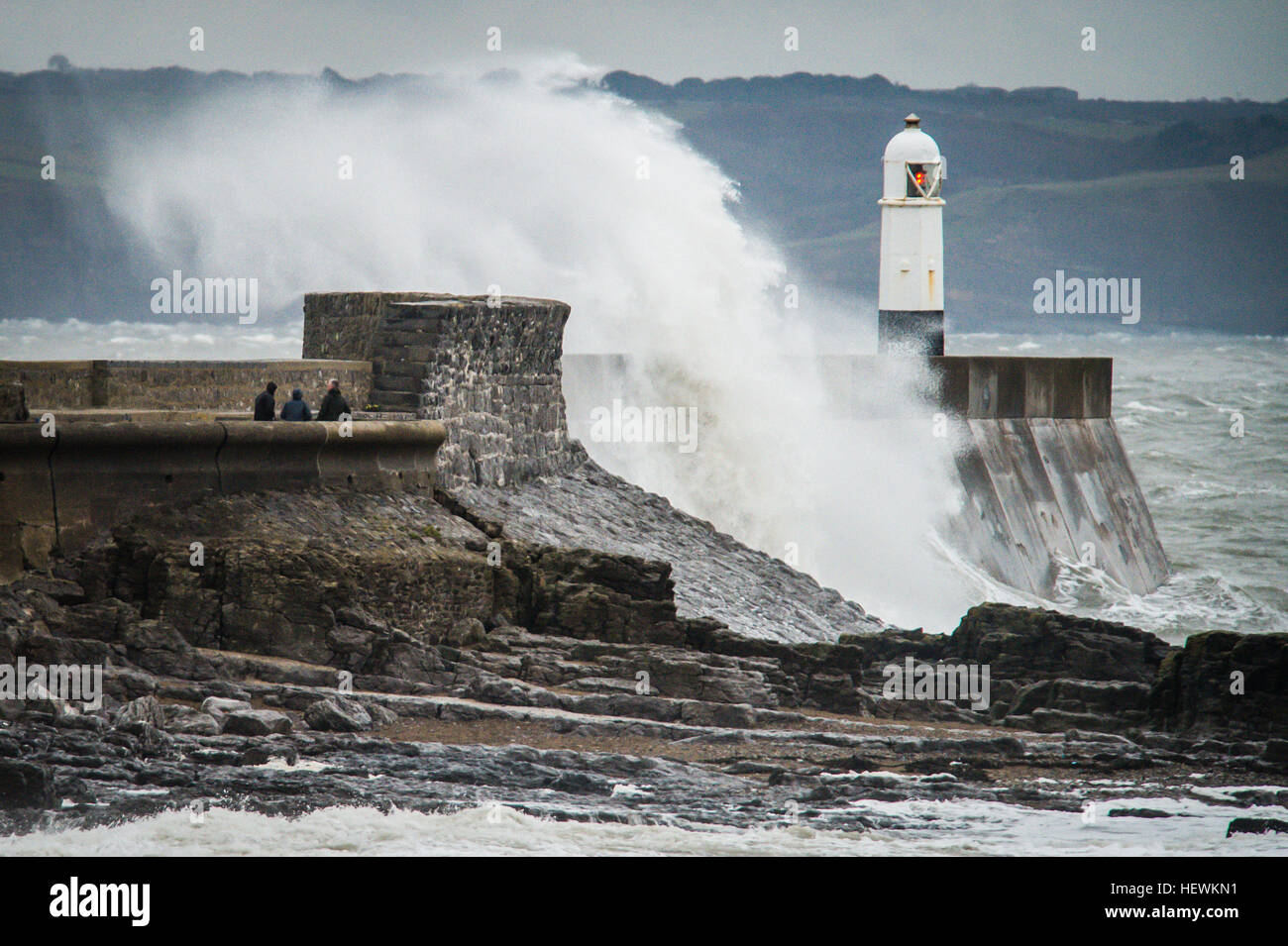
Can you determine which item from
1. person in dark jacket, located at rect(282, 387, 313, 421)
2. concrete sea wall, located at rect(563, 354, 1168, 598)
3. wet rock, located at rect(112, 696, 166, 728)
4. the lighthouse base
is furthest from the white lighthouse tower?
wet rock, located at rect(112, 696, 166, 728)

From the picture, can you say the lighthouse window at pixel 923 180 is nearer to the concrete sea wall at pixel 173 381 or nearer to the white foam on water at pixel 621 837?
the concrete sea wall at pixel 173 381

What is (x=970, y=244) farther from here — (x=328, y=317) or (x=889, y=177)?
(x=328, y=317)

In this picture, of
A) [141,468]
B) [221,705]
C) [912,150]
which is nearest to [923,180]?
[912,150]

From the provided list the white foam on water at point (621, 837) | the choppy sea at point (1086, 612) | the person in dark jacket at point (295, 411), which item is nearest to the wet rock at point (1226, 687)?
the choppy sea at point (1086, 612)

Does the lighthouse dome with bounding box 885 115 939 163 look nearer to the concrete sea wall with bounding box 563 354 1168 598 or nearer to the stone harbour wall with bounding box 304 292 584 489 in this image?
the concrete sea wall with bounding box 563 354 1168 598

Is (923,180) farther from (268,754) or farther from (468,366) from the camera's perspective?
(268,754)
